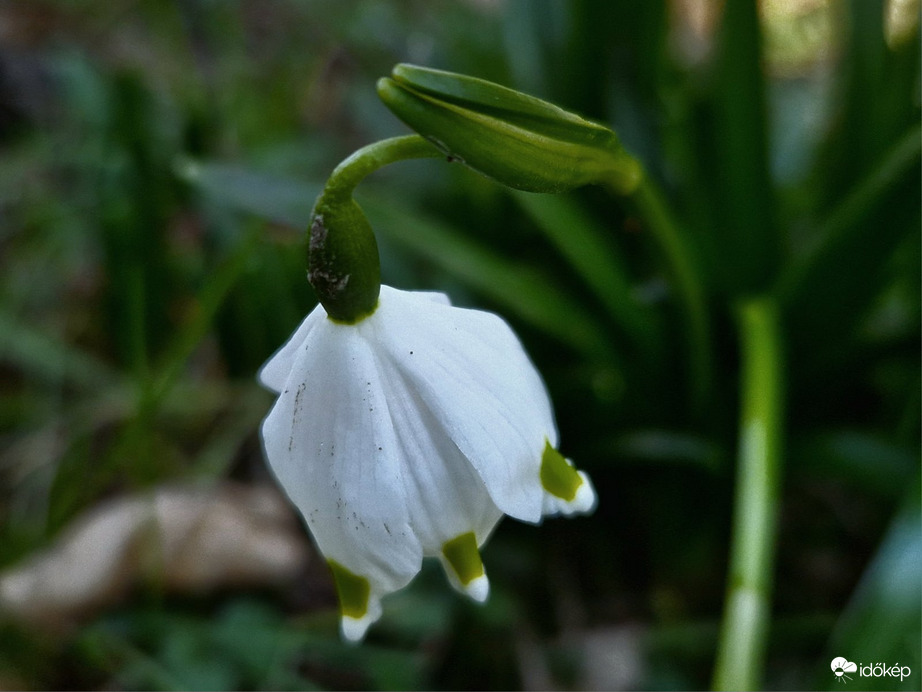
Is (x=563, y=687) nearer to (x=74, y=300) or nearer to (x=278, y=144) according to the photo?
Answer: (x=278, y=144)

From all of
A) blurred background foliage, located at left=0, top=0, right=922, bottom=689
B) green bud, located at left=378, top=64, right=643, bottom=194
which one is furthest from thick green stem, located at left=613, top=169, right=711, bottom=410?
green bud, located at left=378, top=64, right=643, bottom=194

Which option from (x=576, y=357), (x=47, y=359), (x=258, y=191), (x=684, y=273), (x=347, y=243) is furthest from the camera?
(x=47, y=359)

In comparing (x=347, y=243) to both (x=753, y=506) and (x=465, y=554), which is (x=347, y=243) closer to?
(x=465, y=554)

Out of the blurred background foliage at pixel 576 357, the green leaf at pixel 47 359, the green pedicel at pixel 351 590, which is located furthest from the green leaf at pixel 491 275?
the green leaf at pixel 47 359

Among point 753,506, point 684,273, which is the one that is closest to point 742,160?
point 684,273

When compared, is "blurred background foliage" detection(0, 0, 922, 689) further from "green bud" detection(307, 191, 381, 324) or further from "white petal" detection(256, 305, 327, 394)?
"green bud" detection(307, 191, 381, 324)

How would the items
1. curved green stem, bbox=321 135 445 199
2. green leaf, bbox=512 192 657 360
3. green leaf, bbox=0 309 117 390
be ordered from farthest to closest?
green leaf, bbox=0 309 117 390 → green leaf, bbox=512 192 657 360 → curved green stem, bbox=321 135 445 199

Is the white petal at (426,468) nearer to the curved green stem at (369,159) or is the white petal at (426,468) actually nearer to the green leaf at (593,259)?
the curved green stem at (369,159)
